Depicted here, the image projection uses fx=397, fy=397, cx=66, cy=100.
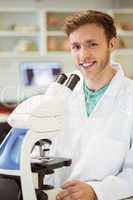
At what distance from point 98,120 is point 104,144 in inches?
4.1

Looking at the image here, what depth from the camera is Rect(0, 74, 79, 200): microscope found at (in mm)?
1129

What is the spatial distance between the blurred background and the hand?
12.4 feet

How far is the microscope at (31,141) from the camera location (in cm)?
113

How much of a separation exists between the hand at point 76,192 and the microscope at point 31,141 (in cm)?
4

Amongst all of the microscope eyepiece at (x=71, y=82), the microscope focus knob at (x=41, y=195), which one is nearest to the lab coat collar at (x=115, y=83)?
the microscope eyepiece at (x=71, y=82)

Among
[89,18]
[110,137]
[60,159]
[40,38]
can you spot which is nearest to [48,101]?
[60,159]

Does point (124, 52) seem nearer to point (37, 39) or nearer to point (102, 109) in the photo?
point (37, 39)

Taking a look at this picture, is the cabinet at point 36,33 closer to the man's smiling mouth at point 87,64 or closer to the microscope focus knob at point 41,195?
the man's smiling mouth at point 87,64

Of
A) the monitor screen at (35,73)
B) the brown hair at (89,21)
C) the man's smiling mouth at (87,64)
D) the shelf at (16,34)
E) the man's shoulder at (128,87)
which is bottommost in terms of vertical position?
the monitor screen at (35,73)

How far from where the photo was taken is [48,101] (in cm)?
118

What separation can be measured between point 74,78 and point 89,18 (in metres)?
0.30

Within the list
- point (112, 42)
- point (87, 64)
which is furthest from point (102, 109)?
point (112, 42)

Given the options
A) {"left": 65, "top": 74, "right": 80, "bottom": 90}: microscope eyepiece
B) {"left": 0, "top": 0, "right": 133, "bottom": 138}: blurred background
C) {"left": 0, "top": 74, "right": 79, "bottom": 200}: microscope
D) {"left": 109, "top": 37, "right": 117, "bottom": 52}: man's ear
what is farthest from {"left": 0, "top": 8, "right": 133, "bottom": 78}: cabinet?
{"left": 0, "top": 74, "right": 79, "bottom": 200}: microscope

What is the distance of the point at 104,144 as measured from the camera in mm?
1428
